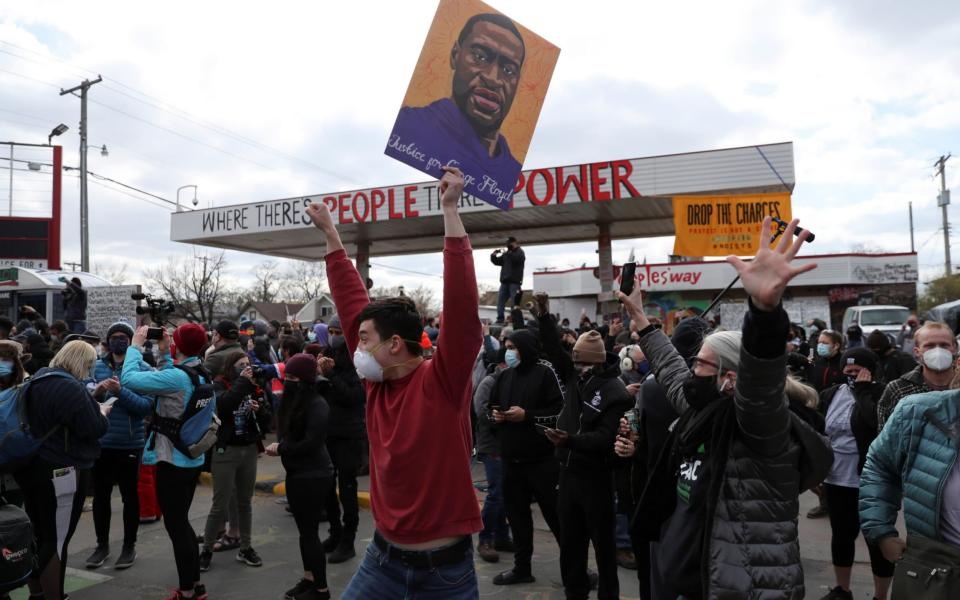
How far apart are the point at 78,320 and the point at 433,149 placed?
36.6 feet

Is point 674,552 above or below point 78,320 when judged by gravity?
below

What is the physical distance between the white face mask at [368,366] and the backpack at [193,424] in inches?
114

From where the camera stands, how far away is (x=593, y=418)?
5.06 m

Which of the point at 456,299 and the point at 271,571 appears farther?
the point at 271,571

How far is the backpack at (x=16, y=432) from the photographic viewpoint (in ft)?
14.5

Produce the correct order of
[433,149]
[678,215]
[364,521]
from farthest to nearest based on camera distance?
[678,215] → [364,521] → [433,149]

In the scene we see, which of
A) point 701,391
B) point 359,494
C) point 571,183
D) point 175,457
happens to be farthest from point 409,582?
point 571,183

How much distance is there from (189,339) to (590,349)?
10.2 ft

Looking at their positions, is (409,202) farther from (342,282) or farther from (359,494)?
(342,282)


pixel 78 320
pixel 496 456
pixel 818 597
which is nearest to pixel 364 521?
pixel 496 456

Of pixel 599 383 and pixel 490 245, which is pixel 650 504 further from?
pixel 490 245

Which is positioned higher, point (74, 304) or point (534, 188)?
point (534, 188)

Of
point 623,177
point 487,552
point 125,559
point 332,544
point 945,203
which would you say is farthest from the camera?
point 945,203

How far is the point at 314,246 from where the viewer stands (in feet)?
84.1
